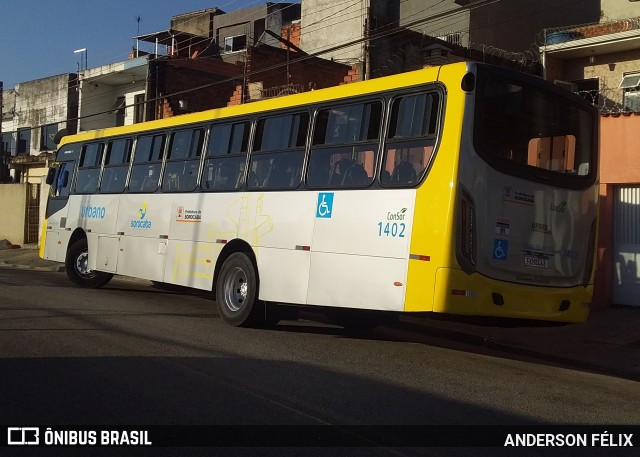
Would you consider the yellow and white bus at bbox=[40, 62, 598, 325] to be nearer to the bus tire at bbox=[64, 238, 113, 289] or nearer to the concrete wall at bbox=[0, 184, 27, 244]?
the bus tire at bbox=[64, 238, 113, 289]

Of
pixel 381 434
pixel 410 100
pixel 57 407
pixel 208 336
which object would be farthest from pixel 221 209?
pixel 381 434

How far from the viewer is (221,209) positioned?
465 inches

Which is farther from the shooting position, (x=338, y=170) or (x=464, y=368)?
(x=338, y=170)

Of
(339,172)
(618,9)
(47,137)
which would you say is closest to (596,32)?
(618,9)

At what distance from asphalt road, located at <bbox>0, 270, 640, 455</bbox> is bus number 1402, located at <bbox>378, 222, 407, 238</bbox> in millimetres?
1577

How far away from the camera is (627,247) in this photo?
1423cm

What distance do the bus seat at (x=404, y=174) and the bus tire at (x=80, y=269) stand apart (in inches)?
381

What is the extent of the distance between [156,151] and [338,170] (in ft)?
17.7

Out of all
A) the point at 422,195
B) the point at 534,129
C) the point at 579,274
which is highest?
the point at 534,129

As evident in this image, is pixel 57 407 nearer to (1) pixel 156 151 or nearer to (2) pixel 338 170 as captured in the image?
(2) pixel 338 170

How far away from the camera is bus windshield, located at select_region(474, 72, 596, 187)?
8328mm

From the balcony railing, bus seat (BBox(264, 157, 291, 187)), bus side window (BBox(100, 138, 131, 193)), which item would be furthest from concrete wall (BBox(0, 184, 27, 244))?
bus seat (BBox(264, 157, 291, 187))

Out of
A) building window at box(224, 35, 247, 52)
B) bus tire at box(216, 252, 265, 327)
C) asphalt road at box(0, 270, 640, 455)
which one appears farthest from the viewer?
building window at box(224, 35, 247, 52)

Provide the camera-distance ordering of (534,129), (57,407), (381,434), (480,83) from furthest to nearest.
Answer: (534,129), (480,83), (57,407), (381,434)
